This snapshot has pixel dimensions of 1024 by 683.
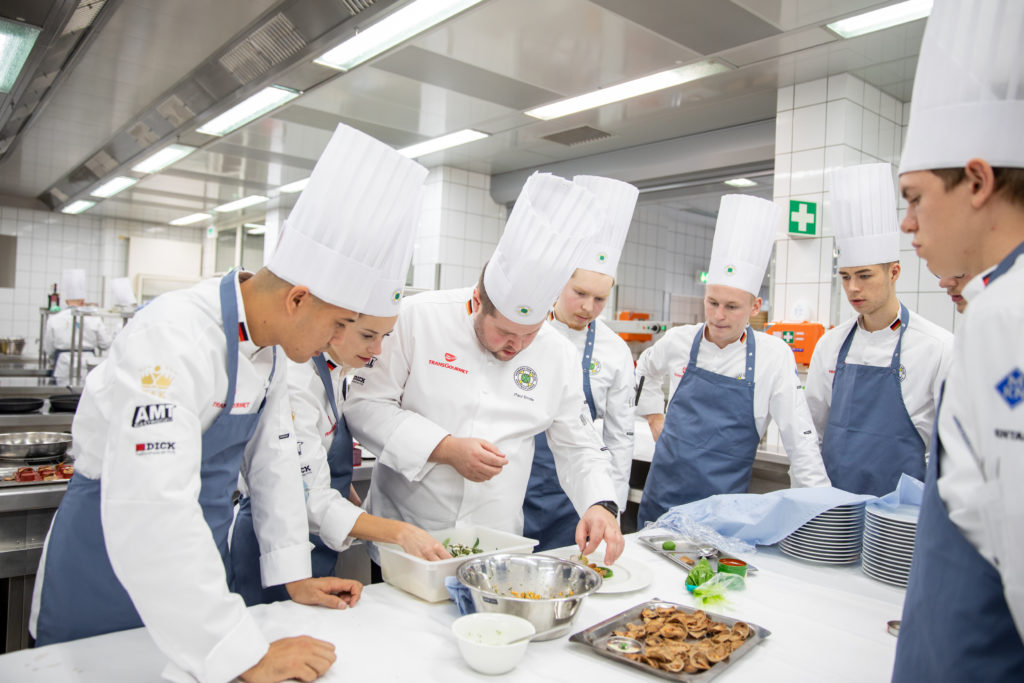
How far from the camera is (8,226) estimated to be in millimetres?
10148

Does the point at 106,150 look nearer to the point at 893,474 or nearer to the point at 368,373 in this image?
the point at 368,373

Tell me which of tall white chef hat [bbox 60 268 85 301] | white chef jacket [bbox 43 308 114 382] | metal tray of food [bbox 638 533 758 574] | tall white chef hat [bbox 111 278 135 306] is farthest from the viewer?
tall white chef hat [bbox 60 268 85 301]

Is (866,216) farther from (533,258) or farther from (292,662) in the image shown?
(292,662)

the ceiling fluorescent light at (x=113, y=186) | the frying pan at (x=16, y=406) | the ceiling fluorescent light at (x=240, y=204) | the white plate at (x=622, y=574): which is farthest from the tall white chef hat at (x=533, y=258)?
the ceiling fluorescent light at (x=240, y=204)

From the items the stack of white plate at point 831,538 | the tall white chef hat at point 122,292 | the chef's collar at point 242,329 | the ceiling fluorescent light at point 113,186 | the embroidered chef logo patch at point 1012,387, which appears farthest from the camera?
the tall white chef hat at point 122,292

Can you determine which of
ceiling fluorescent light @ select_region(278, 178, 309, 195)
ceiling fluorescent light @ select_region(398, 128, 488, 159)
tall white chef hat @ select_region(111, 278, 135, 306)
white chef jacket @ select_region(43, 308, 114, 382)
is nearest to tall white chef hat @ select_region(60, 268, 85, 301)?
white chef jacket @ select_region(43, 308, 114, 382)

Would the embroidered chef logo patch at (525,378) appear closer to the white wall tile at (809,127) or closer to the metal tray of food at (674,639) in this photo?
the metal tray of food at (674,639)

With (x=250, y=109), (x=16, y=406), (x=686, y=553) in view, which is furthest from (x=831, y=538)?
(x=250, y=109)

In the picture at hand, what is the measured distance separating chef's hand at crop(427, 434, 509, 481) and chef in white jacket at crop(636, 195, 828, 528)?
1.34m

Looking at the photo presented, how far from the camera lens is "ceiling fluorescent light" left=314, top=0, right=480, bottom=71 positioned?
3232 mm

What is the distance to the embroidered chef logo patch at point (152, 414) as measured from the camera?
1.11 m

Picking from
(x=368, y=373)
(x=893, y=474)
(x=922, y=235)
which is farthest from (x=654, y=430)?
(x=922, y=235)

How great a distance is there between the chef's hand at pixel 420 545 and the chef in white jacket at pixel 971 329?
34.3 inches

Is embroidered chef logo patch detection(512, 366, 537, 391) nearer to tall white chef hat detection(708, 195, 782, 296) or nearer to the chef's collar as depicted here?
the chef's collar
